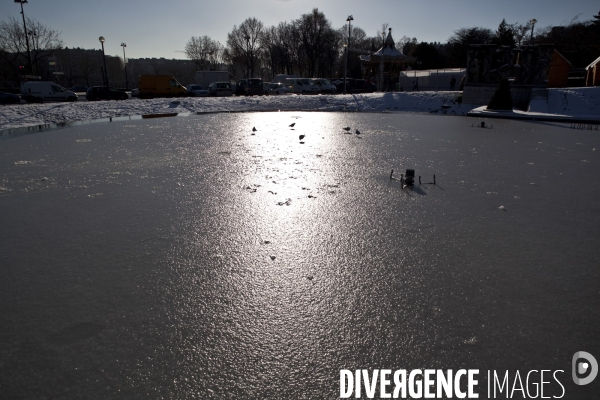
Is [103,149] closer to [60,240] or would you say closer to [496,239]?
[60,240]

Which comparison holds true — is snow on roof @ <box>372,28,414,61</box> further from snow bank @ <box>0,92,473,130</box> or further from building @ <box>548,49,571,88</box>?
building @ <box>548,49,571,88</box>

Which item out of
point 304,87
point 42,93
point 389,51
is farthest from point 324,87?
point 42,93

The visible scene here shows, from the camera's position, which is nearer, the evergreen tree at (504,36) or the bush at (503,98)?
the bush at (503,98)

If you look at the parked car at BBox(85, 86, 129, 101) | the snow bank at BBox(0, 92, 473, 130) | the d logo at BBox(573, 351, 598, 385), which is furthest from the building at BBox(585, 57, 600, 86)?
the parked car at BBox(85, 86, 129, 101)

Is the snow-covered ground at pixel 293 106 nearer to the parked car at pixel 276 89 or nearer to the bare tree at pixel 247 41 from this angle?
the parked car at pixel 276 89

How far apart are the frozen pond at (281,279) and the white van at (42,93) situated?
91.1 feet

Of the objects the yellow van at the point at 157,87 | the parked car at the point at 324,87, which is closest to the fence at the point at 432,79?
the parked car at the point at 324,87

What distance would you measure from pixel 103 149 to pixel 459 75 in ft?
135

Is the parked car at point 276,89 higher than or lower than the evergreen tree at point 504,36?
lower

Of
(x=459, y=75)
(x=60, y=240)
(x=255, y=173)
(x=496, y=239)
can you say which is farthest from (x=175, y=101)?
(x=459, y=75)

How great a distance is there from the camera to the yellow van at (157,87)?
30203 millimetres

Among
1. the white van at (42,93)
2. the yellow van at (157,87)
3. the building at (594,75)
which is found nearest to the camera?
the building at (594,75)

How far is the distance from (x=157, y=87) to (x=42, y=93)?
8.69 metres

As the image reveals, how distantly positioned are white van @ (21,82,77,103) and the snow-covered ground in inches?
365
